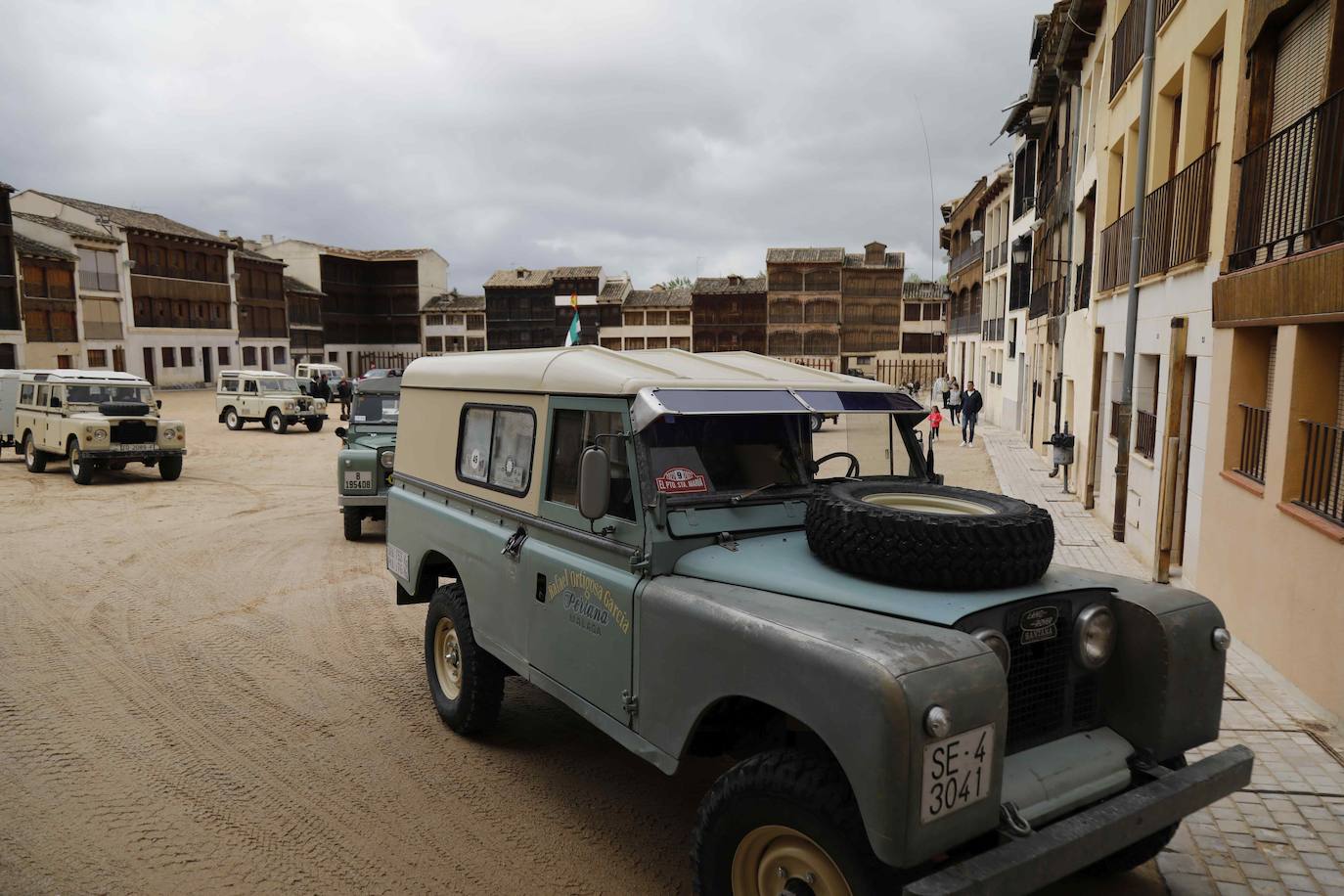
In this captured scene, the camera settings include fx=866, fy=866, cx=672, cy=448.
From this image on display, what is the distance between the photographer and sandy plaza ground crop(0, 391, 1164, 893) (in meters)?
4.29

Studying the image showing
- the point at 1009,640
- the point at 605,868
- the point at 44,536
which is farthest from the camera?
the point at 44,536

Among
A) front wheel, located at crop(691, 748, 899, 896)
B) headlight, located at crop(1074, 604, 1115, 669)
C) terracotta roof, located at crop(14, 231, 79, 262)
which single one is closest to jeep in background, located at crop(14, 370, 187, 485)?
front wheel, located at crop(691, 748, 899, 896)

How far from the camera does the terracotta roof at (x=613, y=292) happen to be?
70.6 m

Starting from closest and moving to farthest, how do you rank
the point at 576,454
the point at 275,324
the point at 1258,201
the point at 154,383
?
the point at 576,454 → the point at 1258,201 → the point at 154,383 → the point at 275,324

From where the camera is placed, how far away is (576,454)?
4.63m

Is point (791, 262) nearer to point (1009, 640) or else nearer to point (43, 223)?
point (43, 223)

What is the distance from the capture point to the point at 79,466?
1711cm

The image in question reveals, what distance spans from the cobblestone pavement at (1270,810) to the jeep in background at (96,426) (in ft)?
60.4

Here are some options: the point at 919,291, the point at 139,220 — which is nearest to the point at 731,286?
the point at 919,291

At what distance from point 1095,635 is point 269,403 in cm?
2910

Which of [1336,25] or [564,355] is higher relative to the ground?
[1336,25]

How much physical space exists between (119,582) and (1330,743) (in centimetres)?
1122

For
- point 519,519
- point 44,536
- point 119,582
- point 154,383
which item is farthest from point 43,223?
point 519,519

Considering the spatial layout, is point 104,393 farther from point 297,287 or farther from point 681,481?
point 297,287
